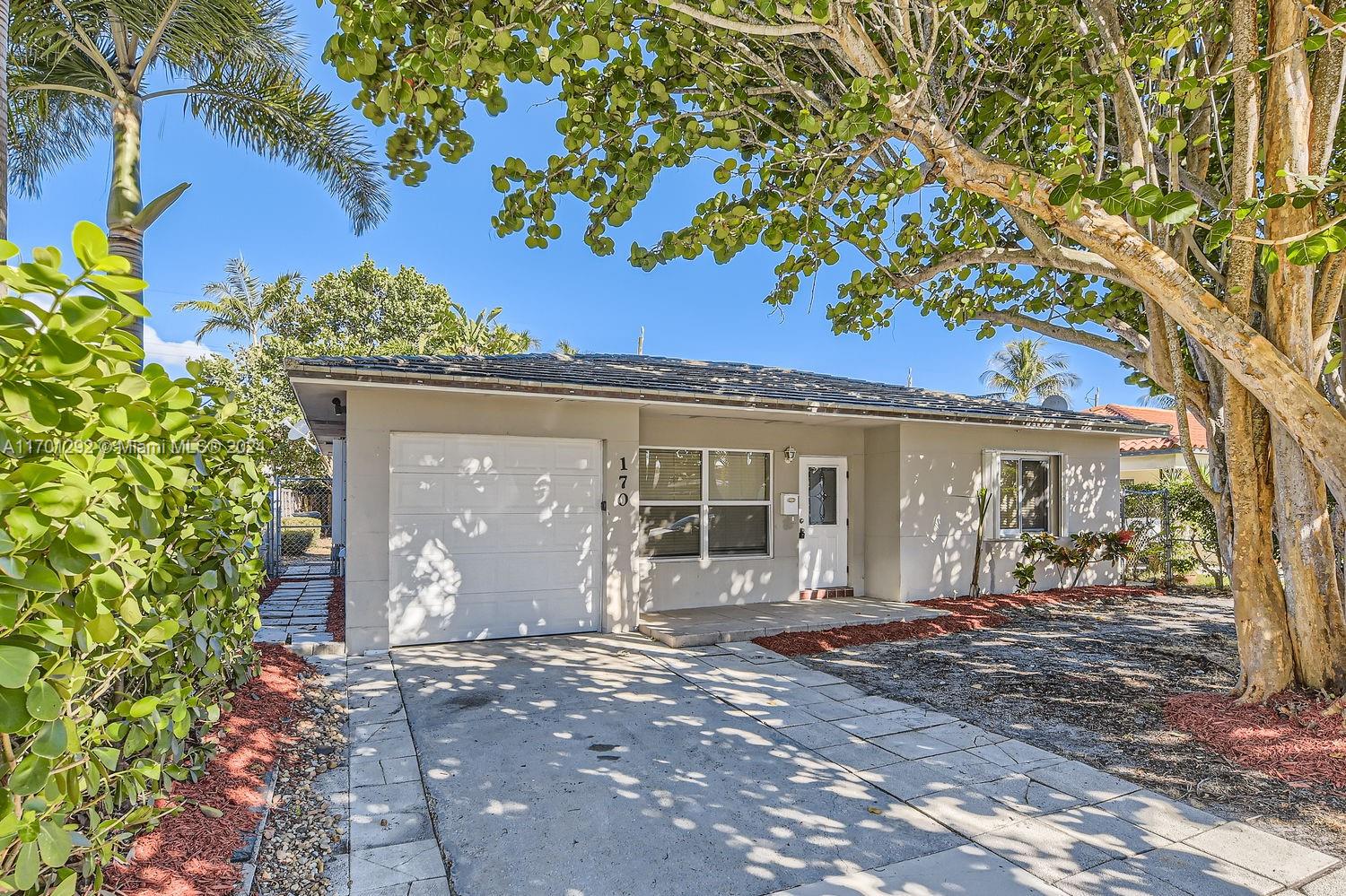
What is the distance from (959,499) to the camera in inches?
394

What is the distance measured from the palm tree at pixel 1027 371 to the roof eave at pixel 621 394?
25.1 meters

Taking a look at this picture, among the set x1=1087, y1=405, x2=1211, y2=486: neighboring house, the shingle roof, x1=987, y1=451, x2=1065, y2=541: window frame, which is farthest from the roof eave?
x1=1087, y1=405, x2=1211, y2=486: neighboring house

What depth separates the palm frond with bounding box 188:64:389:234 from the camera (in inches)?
324

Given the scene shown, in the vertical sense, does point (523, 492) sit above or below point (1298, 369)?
below

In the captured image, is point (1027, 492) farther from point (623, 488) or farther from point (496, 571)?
point (496, 571)

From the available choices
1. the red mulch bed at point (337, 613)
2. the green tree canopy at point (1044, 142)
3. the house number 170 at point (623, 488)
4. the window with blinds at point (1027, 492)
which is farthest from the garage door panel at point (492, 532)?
the window with blinds at point (1027, 492)

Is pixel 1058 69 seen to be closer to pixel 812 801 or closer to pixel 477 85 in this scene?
pixel 477 85

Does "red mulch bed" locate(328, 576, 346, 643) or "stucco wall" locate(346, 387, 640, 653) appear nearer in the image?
"stucco wall" locate(346, 387, 640, 653)

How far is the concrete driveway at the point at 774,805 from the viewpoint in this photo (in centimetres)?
290

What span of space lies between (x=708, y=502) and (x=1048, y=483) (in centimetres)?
596

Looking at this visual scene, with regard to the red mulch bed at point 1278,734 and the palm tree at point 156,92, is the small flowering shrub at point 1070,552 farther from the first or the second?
the palm tree at point 156,92

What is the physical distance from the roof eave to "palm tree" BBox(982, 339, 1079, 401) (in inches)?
986

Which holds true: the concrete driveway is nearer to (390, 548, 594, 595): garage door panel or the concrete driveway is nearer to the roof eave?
(390, 548, 594, 595): garage door panel

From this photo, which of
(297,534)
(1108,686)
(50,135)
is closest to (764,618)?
(1108,686)
